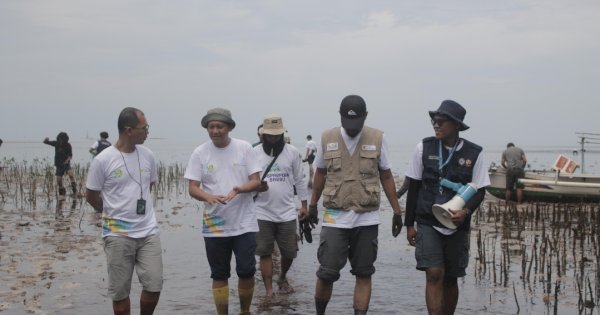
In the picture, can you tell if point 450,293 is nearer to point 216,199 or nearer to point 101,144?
point 216,199

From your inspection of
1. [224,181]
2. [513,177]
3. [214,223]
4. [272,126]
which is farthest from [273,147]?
[513,177]

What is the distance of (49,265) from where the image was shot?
9.48m

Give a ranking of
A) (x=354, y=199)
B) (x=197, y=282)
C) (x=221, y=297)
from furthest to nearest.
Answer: (x=197, y=282) → (x=221, y=297) → (x=354, y=199)

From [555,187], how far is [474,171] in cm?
1421

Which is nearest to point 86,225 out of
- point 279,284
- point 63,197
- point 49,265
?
point 49,265

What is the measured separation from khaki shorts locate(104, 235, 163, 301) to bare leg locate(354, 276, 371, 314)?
1697 millimetres

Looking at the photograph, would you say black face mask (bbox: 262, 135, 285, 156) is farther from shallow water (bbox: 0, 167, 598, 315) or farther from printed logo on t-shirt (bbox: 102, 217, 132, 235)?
printed logo on t-shirt (bbox: 102, 217, 132, 235)

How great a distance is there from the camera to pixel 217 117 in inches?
229

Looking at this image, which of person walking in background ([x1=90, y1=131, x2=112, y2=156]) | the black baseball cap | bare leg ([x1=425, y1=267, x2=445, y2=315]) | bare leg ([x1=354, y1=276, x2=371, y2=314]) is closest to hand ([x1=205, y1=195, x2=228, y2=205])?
the black baseball cap

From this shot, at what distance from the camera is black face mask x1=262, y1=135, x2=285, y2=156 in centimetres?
736

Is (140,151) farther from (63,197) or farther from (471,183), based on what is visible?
(63,197)

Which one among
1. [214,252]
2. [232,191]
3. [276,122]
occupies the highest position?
[276,122]

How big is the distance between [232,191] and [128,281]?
3.78 feet

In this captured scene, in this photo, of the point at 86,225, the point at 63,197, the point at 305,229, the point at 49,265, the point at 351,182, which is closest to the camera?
the point at 351,182
